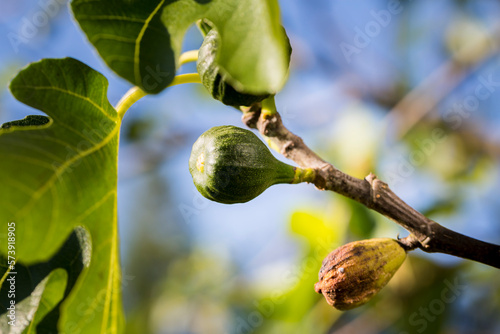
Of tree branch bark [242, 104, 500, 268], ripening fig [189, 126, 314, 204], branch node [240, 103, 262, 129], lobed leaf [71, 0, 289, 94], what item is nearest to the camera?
lobed leaf [71, 0, 289, 94]

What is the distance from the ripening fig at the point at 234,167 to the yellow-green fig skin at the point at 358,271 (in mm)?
290

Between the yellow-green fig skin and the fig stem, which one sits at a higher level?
the fig stem

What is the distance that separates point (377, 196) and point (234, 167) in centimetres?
48

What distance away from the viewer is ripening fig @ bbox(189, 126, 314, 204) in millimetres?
1547

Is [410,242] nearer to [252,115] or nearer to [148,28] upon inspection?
[252,115]

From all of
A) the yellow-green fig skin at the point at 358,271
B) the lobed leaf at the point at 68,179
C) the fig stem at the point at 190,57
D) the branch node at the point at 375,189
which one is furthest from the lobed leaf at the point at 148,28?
the yellow-green fig skin at the point at 358,271

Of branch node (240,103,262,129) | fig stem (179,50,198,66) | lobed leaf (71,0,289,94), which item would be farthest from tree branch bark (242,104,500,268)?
lobed leaf (71,0,289,94)

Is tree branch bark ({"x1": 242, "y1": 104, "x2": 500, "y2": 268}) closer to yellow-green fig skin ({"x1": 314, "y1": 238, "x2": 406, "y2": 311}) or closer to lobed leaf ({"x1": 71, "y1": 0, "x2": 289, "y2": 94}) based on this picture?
yellow-green fig skin ({"x1": 314, "y1": 238, "x2": 406, "y2": 311})

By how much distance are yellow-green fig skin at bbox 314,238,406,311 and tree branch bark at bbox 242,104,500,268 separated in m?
0.10

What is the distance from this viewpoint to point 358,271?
5.11 ft

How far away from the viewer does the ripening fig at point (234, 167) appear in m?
1.55

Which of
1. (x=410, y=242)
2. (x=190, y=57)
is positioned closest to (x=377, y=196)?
(x=410, y=242)

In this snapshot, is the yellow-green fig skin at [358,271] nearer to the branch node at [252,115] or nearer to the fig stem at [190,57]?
the branch node at [252,115]

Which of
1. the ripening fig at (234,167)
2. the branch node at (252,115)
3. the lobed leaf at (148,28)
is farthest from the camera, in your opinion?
the branch node at (252,115)
